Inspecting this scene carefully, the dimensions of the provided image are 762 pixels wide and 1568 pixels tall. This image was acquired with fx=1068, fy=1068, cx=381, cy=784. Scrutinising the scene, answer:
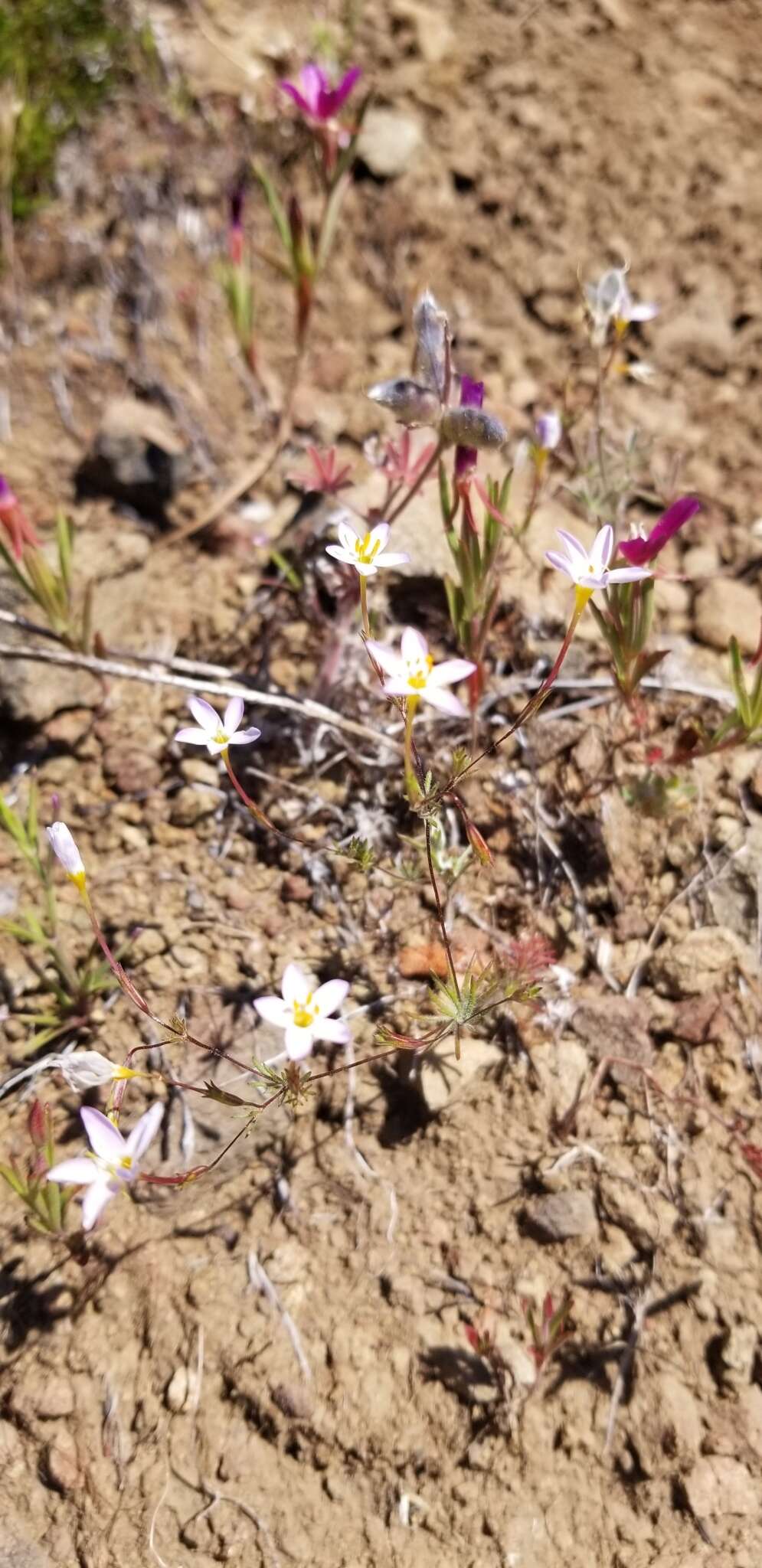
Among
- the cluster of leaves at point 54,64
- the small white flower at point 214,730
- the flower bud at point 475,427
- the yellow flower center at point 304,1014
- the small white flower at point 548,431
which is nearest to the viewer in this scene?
the yellow flower center at point 304,1014

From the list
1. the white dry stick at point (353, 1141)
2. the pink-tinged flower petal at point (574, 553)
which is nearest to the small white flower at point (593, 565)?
the pink-tinged flower petal at point (574, 553)

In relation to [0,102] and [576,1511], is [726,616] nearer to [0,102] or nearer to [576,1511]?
[576,1511]

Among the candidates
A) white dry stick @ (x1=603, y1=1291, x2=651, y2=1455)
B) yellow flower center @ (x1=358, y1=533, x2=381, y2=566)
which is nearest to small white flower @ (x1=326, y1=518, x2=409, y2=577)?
yellow flower center @ (x1=358, y1=533, x2=381, y2=566)

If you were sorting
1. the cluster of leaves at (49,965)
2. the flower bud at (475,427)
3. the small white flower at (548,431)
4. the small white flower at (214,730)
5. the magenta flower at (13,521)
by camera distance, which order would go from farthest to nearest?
the small white flower at (548,431) < the magenta flower at (13,521) < the cluster of leaves at (49,965) < the flower bud at (475,427) < the small white flower at (214,730)

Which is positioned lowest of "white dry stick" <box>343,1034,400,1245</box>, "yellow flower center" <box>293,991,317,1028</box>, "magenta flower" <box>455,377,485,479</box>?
"white dry stick" <box>343,1034,400,1245</box>

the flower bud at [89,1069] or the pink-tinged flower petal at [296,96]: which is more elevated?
the pink-tinged flower petal at [296,96]

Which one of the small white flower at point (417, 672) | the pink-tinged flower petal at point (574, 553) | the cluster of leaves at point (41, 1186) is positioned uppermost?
the pink-tinged flower petal at point (574, 553)

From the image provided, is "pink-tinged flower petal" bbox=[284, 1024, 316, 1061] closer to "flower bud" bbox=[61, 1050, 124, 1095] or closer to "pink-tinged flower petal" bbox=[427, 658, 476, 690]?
"flower bud" bbox=[61, 1050, 124, 1095]

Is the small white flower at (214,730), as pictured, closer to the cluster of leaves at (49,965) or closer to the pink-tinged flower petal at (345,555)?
the pink-tinged flower petal at (345,555)
